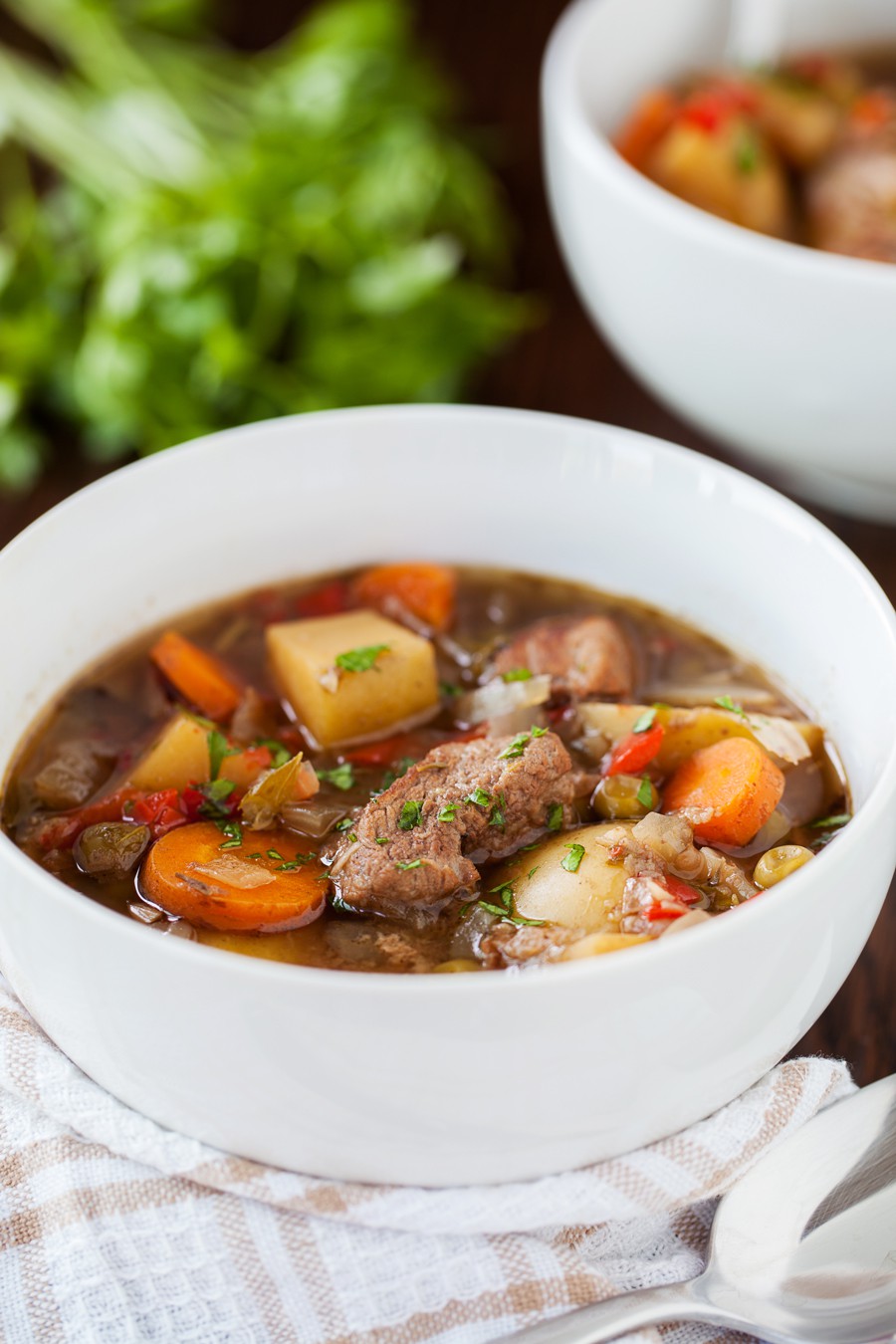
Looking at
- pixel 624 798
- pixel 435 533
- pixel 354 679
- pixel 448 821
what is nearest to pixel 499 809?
pixel 448 821

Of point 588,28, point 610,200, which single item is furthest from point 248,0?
point 610,200

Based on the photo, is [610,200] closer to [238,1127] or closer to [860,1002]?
[860,1002]

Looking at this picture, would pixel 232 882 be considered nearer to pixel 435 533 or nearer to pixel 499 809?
pixel 499 809

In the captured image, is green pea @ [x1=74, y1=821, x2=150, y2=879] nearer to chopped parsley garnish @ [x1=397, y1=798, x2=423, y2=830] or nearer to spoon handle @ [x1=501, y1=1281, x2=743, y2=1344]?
chopped parsley garnish @ [x1=397, y1=798, x2=423, y2=830]

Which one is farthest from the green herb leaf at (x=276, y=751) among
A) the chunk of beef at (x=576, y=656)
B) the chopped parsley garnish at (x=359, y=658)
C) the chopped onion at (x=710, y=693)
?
the chopped onion at (x=710, y=693)

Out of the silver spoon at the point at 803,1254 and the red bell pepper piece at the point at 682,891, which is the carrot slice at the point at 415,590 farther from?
the silver spoon at the point at 803,1254

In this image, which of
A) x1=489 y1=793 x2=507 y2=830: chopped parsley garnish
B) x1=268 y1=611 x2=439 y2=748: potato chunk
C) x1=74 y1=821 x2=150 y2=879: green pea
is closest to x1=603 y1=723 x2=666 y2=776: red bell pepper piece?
x1=489 y1=793 x2=507 y2=830: chopped parsley garnish
